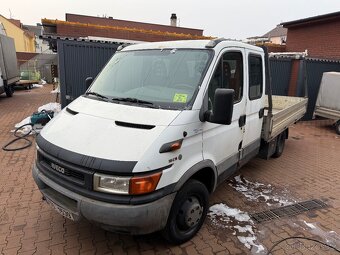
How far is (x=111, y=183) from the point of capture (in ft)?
8.14

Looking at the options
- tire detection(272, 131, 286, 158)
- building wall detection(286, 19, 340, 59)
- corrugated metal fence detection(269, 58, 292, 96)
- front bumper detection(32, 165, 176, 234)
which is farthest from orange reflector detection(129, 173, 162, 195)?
building wall detection(286, 19, 340, 59)

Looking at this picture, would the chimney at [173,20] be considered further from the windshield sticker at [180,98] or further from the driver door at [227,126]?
the windshield sticker at [180,98]

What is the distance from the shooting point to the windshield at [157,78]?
3064 mm

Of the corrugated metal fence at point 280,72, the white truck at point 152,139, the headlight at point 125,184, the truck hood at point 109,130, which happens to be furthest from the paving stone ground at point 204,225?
the corrugated metal fence at point 280,72

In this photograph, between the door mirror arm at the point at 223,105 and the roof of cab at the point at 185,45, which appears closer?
the door mirror arm at the point at 223,105

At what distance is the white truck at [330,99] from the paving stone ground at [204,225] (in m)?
3.74

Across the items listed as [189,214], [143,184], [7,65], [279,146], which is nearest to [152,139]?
[143,184]

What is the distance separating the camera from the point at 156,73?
11.1 feet

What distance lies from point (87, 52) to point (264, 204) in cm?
580

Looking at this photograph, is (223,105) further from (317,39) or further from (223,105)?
(317,39)

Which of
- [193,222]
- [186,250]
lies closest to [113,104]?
[193,222]

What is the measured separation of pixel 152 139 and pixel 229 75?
1.54 m

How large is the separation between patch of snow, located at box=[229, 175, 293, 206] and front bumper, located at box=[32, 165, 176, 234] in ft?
7.36

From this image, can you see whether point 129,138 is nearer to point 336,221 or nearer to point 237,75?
point 237,75
